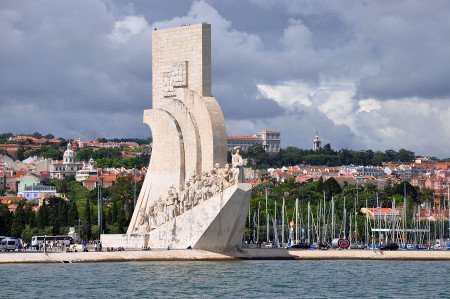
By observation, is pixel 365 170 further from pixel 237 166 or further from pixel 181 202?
pixel 237 166

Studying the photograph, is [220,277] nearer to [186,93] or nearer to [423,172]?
[186,93]

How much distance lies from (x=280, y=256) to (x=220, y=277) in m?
11.6

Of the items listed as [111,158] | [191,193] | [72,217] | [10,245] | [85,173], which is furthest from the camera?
[111,158]

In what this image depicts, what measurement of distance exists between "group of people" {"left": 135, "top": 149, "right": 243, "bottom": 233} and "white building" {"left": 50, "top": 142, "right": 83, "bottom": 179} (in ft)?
347

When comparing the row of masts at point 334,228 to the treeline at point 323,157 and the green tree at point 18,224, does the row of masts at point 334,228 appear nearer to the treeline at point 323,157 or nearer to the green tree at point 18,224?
the green tree at point 18,224

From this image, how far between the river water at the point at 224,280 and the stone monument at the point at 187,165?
6.31 ft

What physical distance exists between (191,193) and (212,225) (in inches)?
65.2

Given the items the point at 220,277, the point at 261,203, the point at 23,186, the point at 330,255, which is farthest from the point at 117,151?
the point at 220,277

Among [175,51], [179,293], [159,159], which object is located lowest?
[179,293]

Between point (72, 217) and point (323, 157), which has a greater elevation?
point (323, 157)

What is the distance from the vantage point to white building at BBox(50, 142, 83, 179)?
156m

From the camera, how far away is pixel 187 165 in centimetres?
5041

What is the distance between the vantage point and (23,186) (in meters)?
138

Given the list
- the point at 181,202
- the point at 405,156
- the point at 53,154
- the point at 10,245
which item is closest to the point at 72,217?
the point at 10,245
